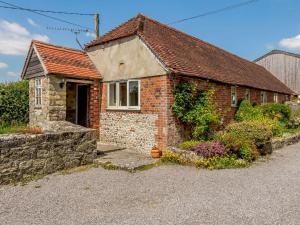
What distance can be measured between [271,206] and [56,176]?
5.90 m

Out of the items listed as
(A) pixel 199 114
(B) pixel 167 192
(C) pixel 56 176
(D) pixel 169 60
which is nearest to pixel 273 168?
(A) pixel 199 114

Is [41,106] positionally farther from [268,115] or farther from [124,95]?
[268,115]

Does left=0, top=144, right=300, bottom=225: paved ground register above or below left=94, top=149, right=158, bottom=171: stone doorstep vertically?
below

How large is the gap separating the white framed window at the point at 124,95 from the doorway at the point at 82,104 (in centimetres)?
113

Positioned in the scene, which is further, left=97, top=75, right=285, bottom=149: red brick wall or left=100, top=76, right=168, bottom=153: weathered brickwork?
left=100, top=76, right=168, bottom=153: weathered brickwork

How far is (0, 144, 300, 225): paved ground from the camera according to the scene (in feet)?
18.0

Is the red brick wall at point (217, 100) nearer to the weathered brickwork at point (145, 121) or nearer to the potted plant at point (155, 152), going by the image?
the weathered brickwork at point (145, 121)

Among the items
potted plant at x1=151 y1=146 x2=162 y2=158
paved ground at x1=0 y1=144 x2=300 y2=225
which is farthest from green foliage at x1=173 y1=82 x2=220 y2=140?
paved ground at x1=0 y1=144 x2=300 y2=225

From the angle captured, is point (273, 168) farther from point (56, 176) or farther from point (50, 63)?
point (50, 63)

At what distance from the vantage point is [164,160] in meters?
10.7

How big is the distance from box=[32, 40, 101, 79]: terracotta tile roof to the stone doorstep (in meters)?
4.02

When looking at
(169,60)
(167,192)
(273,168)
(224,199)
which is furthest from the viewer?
(169,60)

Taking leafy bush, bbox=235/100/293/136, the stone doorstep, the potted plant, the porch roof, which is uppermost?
the porch roof

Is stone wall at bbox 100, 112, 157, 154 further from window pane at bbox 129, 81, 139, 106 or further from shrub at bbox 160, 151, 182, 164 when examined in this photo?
shrub at bbox 160, 151, 182, 164
